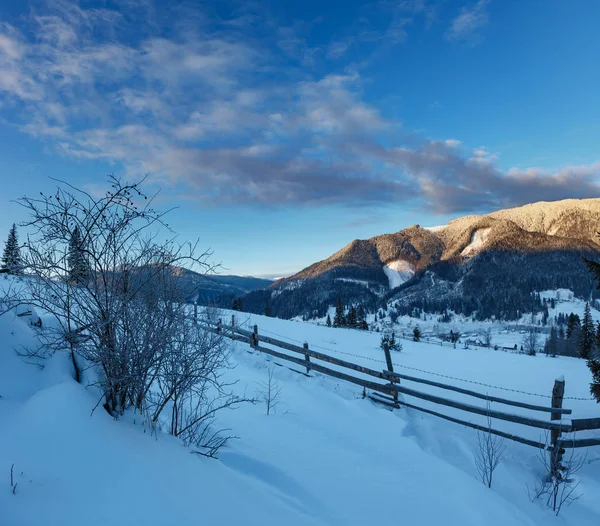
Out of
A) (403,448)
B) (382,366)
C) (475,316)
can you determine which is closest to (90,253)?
(403,448)

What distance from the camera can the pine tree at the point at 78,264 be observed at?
3.59 metres

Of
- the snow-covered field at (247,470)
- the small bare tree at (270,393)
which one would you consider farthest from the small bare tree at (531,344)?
the snow-covered field at (247,470)

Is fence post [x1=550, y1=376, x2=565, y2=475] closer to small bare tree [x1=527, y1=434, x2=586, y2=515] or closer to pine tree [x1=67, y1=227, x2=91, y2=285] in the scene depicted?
small bare tree [x1=527, y1=434, x2=586, y2=515]

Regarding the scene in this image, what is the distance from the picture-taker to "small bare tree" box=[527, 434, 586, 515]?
4.76m

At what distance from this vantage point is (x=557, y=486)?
15.4ft

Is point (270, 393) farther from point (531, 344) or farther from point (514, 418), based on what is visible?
point (531, 344)

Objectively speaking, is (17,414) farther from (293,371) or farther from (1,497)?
(293,371)

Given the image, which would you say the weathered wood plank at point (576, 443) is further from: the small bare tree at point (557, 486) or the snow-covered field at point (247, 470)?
the snow-covered field at point (247, 470)

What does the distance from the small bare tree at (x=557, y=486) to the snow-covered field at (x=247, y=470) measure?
0.40ft

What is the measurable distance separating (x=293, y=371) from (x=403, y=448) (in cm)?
547

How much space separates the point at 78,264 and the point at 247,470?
305cm

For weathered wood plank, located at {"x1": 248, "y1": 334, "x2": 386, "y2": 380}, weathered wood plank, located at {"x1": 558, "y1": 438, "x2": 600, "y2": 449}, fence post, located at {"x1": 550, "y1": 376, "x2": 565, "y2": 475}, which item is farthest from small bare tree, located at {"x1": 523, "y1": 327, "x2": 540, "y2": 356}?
fence post, located at {"x1": 550, "y1": 376, "x2": 565, "y2": 475}

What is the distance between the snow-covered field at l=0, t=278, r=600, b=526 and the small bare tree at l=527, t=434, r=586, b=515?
12 cm

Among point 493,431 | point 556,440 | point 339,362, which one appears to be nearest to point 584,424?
point 556,440
